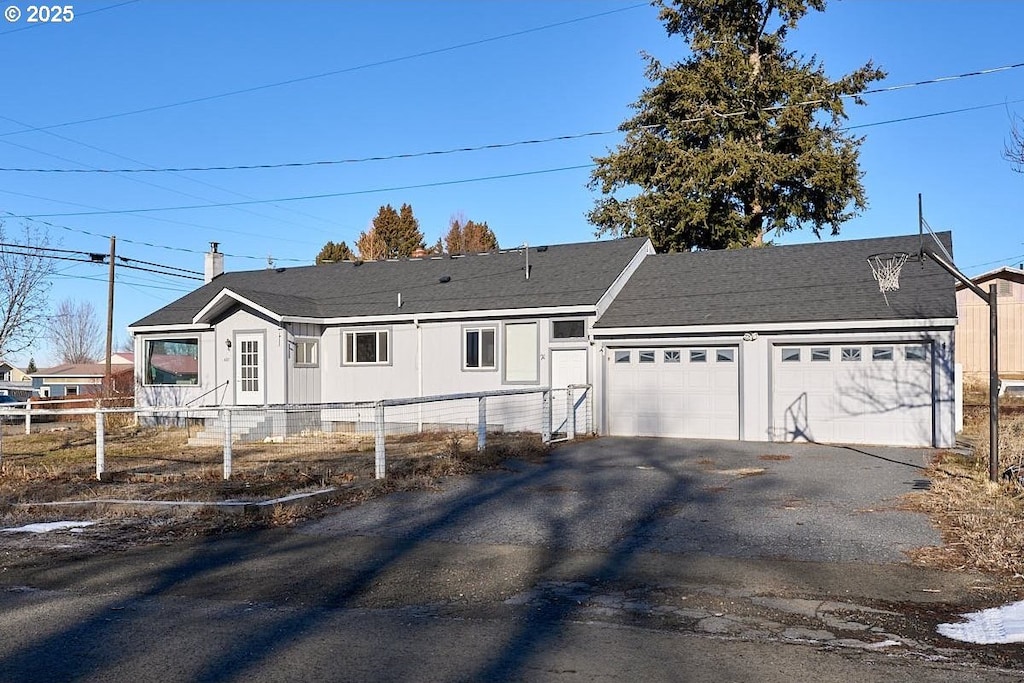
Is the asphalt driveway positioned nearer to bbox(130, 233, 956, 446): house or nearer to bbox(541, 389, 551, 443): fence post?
bbox(541, 389, 551, 443): fence post

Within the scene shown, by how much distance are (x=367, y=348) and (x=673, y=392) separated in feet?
26.9

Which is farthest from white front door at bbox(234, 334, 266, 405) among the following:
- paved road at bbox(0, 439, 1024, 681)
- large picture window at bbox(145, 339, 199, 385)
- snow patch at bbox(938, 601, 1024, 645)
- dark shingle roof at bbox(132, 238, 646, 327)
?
snow patch at bbox(938, 601, 1024, 645)

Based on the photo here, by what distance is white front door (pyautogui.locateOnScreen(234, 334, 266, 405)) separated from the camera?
907 inches

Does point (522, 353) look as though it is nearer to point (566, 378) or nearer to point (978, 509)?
point (566, 378)

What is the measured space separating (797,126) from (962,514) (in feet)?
76.8

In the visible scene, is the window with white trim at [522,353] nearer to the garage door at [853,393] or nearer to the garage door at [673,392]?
the garage door at [673,392]

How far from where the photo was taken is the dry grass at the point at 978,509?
7590 millimetres

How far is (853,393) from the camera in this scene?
56.7 feet

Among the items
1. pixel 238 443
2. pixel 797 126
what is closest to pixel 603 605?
pixel 238 443

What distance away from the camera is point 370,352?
75.7 ft

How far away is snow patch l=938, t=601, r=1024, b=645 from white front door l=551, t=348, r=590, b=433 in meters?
13.6

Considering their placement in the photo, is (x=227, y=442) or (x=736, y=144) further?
(x=736, y=144)

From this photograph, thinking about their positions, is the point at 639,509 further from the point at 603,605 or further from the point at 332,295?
the point at 332,295

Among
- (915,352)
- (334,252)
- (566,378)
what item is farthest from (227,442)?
(334,252)
